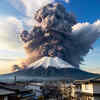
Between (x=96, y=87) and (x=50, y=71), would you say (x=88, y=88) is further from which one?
(x=50, y=71)

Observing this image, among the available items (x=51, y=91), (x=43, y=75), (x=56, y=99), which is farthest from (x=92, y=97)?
(x=43, y=75)

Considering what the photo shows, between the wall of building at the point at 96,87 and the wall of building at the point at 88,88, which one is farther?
the wall of building at the point at 88,88

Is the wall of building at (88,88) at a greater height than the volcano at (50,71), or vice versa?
the wall of building at (88,88)

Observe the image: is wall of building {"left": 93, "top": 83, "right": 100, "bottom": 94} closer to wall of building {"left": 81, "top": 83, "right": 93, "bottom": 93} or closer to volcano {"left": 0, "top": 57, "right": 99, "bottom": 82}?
wall of building {"left": 81, "top": 83, "right": 93, "bottom": 93}

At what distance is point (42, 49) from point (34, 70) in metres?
30.4

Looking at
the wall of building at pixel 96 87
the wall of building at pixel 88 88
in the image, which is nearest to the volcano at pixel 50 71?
the wall of building at pixel 88 88

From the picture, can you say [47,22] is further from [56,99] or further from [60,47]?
[56,99]

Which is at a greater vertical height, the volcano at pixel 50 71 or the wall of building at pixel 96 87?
the wall of building at pixel 96 87

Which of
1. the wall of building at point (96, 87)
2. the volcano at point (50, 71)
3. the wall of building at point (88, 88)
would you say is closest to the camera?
the wall of building at point (96, 87)

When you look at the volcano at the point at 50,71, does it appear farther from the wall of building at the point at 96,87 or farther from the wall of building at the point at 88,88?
the wall of building at the point at 96,87

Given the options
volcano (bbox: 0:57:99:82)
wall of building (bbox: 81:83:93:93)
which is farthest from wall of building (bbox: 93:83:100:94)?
volcano (bbox: 0:57:99:82)

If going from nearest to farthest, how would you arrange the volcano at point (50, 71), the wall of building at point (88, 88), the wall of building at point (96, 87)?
the wall of building at point (96, 87) < the wall of building at point (88, 88) < the volcano at point (50, 71)

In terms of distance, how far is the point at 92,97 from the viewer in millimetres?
19453

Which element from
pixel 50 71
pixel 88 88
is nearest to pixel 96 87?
pixel 88 88
